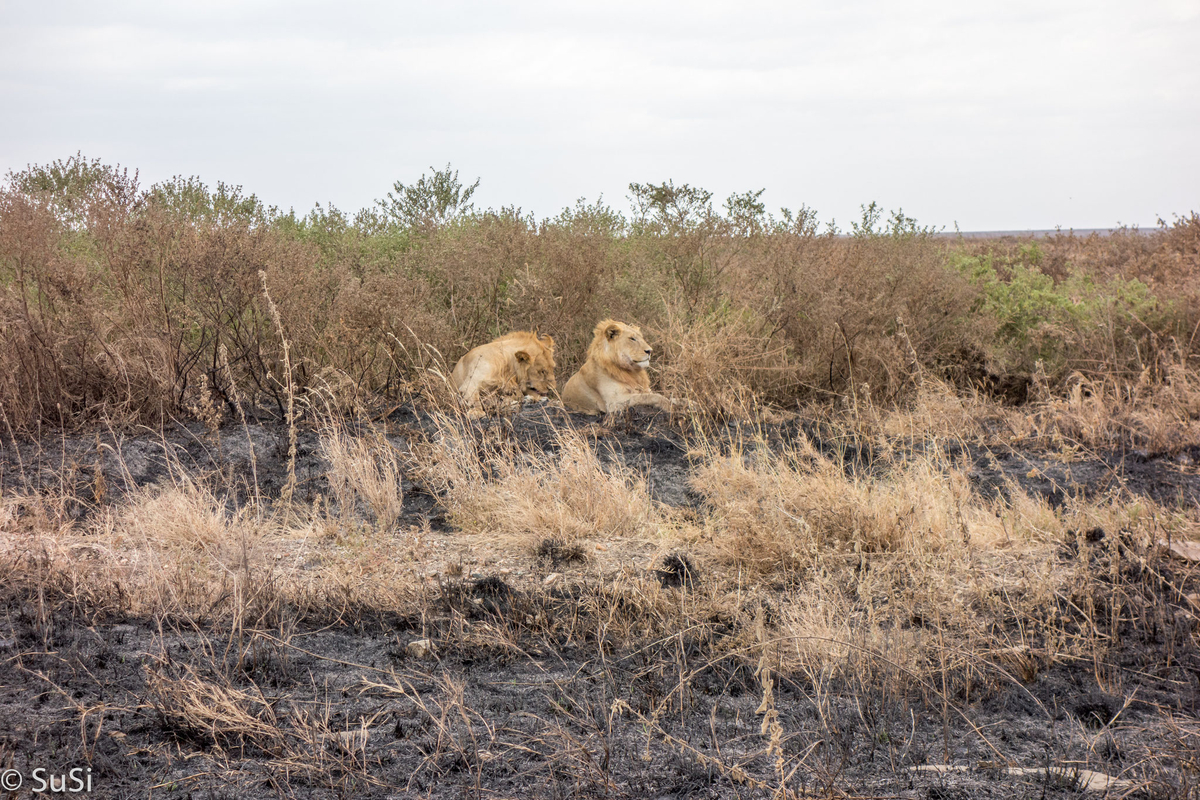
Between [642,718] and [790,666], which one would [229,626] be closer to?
[642,718]

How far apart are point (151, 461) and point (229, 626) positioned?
142 inches

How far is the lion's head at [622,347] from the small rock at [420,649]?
16.3ft

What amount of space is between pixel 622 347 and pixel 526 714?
5610 millimetres

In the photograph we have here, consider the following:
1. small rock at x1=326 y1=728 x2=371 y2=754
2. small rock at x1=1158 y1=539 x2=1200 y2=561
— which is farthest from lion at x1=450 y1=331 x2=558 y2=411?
small rock at x1=1158 y1=539 x2=1200 y2=561

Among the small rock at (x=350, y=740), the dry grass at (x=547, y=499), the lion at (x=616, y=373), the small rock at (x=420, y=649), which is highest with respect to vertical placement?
the lion at (x=616, y=373)

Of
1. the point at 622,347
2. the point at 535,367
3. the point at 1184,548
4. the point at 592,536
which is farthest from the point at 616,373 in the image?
the point at 1184,548

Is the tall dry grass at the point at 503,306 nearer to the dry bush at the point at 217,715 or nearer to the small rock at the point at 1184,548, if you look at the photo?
the small rock at the point at 1184,548

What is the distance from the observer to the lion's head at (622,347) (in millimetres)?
8812

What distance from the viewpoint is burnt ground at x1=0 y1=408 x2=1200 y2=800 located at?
3.00 meters

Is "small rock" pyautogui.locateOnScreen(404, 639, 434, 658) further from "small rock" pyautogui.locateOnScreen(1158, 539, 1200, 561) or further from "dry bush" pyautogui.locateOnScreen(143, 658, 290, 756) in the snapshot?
"small rock" pyautogui.locateOnScreen(1158, 539, 1200, 561)

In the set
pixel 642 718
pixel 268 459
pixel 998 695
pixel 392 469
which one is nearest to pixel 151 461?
pixel 268 459

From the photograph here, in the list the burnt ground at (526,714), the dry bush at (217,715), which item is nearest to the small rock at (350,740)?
the burnt ground at (526,714)

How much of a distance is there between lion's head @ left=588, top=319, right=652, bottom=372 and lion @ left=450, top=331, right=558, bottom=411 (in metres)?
0.78

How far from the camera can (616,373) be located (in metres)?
8.98
